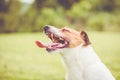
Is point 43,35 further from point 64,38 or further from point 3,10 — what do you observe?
point 3,10

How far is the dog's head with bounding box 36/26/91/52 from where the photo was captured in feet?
9.52

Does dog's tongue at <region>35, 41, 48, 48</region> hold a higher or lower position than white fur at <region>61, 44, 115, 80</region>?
higher

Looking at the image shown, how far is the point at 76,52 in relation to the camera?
290 cm

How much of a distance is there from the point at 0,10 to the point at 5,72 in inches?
19.5

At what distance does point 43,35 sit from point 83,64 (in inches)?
16.7

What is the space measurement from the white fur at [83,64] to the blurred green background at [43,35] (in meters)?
0.17

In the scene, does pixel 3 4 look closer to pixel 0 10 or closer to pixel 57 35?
pixel 0 10

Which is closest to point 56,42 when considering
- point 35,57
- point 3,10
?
point 35,57

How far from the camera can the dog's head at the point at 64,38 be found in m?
2.90

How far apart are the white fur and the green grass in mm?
162

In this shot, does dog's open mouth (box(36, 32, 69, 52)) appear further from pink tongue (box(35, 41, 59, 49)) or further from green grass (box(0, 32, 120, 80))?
green grass (box(0, 32, 120, 80))

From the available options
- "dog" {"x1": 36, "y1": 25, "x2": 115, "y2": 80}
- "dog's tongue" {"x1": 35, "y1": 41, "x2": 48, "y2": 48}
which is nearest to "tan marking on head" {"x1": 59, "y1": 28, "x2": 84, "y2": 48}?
"dog" {"x1": 36, "y1": 25, "x2": 115, "y2": 80}

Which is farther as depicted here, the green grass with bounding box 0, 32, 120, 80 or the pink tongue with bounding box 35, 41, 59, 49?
the green grass with bounding box 0, 32, 120, 80

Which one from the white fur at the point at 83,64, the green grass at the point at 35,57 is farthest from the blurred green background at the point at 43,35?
the white fur at the point at 83,64
